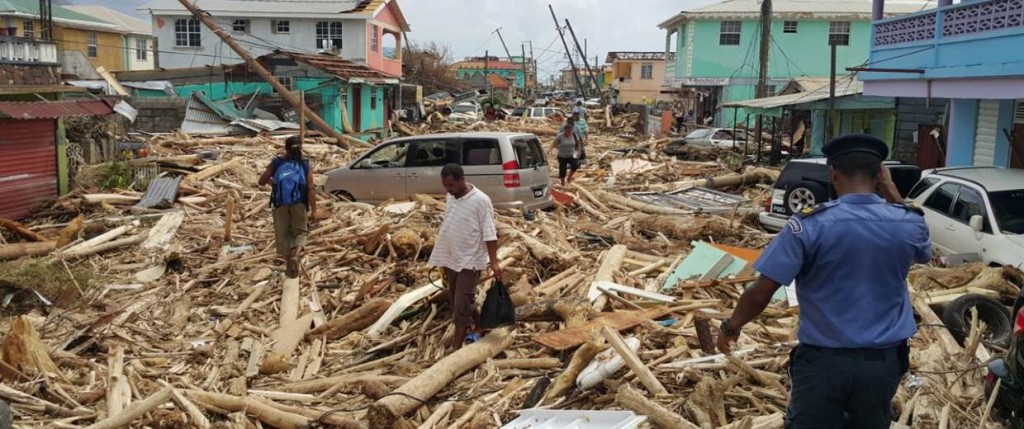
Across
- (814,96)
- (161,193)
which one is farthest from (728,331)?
(814,96)

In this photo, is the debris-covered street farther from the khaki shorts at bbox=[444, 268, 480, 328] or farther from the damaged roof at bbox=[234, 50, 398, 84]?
the damaged roof at bbox=[234, 50, 398, 84]

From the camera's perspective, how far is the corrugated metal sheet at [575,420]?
5621 mm

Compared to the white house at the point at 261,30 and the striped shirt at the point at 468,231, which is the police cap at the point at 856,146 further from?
the white house at the point at 261,30

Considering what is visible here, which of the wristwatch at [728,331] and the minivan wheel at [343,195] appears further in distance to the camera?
the minivan wheel at [343,195]

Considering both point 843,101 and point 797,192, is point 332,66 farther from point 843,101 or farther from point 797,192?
point 797,192

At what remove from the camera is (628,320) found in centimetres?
766

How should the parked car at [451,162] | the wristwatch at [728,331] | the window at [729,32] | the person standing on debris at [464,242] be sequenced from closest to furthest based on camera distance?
the wristwatch at [728,331] < the person standing on debris at [464,242] < the parked car at [451,162] < the window at [729,32]

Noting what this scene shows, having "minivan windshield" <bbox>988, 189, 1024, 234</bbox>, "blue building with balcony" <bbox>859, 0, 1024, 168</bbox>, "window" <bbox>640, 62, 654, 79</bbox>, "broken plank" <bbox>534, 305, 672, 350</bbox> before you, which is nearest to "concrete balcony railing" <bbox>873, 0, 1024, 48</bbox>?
"blue building with balcony" <bbox>859, 0, 1024, 168</bbox>

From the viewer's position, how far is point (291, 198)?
10.2 m

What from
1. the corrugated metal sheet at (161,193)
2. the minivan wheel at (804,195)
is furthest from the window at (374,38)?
the minivan wheel at (804,195)

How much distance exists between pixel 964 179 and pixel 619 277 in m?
4.75

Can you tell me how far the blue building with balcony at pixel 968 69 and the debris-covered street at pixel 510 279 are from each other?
8cm

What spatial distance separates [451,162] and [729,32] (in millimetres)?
31593

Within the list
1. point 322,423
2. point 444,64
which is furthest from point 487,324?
point 444,64
